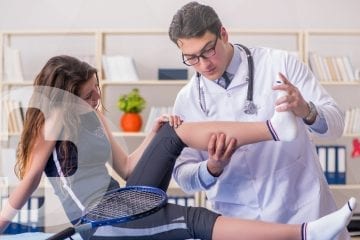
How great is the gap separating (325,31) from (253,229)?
1.35 feet

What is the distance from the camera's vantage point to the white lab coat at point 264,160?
783 millimetres

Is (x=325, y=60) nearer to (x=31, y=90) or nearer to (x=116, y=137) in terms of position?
(x=116, y=137)

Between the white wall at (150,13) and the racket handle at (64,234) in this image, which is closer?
the racket handle at (64,234)

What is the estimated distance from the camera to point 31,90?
0.84m

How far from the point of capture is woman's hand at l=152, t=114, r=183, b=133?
76 cm

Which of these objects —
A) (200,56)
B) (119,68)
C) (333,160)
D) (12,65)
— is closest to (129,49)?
(119,68)

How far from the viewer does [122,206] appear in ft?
2.60

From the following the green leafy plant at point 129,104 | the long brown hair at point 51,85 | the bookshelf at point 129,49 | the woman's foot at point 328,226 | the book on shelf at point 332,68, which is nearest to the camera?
the woman's foot at point 328,226

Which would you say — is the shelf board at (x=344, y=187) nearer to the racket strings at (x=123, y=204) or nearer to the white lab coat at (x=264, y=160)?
the white lab coat at (x=264, y=160)

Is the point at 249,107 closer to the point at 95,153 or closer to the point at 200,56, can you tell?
the point at 200,56

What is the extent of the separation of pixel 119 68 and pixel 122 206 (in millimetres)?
401

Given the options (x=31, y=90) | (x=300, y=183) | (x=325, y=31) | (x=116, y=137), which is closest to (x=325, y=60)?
(x=325, y=31)

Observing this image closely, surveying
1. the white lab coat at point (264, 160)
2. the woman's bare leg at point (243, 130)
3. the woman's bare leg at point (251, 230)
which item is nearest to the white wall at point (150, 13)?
the white lab coat at point (264, 160)

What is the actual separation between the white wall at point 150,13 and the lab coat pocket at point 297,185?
0.79ft
